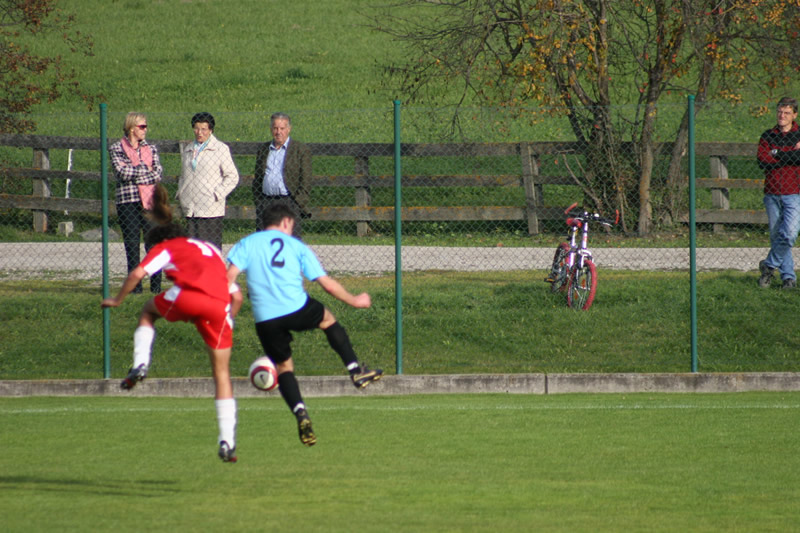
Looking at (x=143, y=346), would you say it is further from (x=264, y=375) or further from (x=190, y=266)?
(x=264, y=375)

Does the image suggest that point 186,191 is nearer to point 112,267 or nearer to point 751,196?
point 112,267

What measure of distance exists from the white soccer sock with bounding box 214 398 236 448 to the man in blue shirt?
18.7 inches

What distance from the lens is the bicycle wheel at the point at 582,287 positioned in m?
11.9

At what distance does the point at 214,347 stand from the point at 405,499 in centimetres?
154

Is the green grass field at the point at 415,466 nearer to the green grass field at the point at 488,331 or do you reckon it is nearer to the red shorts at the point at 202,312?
the red shorts at the point at 202,312

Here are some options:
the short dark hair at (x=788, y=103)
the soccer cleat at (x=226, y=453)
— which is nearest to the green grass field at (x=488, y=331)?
the short dark hair at (x=788, y=103)

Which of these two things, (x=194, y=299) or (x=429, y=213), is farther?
(x=429, y=213)

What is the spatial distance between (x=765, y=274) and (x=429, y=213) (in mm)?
3949

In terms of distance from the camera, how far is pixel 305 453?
7828mm

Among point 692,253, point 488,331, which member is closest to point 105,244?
point 488,331

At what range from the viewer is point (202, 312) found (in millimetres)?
7074

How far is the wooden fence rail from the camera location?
13680 millimetres

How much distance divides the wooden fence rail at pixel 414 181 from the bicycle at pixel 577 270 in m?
0.94

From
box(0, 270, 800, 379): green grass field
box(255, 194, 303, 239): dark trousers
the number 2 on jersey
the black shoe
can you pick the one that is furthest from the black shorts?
the black shoe
